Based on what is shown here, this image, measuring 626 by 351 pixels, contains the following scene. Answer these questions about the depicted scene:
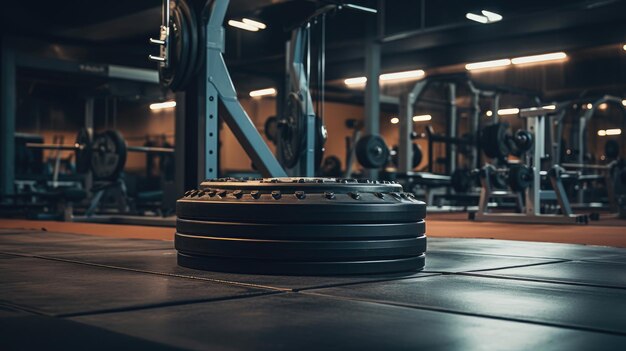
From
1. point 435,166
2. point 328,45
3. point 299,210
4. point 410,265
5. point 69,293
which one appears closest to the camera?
point 69,293

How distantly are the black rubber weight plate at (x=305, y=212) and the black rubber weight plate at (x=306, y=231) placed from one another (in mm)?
12

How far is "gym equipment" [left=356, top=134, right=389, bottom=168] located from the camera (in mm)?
7770

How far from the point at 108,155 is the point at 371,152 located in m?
2.95

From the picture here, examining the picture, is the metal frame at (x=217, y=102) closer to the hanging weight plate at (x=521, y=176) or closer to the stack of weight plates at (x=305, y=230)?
the stack of weight plates at (x=305, y=230)

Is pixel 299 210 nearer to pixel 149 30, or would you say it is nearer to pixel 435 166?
pixel 149 30

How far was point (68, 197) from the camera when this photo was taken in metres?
5.97

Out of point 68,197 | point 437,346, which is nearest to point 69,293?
point 437,346

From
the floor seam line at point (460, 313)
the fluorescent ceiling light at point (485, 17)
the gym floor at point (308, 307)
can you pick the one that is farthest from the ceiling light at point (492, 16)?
the floor seam line at point (460, 313)

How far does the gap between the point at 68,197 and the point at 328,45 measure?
5171 millimetres

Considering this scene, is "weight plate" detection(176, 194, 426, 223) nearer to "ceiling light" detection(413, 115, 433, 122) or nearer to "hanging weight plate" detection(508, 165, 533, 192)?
"hanging weight plate" detection(508, 165, 533, 192)

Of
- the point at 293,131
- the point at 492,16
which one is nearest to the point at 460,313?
the point at 293,131

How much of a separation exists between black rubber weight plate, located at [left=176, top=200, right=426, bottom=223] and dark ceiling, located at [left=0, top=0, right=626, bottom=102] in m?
6.20

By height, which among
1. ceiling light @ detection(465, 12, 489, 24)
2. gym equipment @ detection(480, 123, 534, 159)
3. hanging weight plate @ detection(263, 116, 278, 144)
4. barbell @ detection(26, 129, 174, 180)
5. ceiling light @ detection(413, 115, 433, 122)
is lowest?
barbell @ detection(26, 129, 174, 180)

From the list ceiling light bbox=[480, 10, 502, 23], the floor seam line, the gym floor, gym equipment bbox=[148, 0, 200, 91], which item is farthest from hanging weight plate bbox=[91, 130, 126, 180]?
the floor seam line
